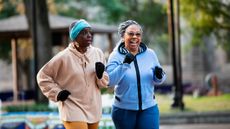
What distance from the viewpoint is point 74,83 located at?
628 centimetres

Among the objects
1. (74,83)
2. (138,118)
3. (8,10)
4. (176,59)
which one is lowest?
(138,118)

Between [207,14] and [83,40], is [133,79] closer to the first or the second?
[83,40]

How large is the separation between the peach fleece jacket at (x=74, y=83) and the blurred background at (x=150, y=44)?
3550 millimetres

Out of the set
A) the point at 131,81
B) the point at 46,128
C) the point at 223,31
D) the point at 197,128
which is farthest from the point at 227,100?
the point at 131,81

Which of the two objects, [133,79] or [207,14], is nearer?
[133,79]

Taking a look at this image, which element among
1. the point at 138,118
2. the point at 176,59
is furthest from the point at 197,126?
the point at 138,118

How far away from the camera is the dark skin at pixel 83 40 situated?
20.8 feet

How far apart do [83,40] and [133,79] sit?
670 millimetres

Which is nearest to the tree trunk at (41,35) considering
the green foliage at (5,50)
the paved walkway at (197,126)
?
the paved walkway at (197,126)

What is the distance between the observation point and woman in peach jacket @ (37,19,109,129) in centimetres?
625

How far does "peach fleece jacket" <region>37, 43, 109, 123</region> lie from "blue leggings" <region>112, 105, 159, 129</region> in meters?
0.42

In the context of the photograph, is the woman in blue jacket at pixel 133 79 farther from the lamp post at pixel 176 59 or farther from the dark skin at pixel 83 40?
the lamp post at pixel 176 59

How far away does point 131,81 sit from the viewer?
6.62 metres

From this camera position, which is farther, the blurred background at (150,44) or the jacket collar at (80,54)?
the blurred background at (150,44)
